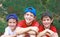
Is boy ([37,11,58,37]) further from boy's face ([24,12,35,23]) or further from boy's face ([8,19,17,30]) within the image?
boy's face ([8,19,17,30])

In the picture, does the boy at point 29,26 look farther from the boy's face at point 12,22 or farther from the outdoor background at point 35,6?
the outdoor background at point 35,6

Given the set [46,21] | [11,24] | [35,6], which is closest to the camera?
[46,21]

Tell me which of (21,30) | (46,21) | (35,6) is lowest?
(21,30)

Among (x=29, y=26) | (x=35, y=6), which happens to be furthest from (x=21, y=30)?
(x=35, y=6)

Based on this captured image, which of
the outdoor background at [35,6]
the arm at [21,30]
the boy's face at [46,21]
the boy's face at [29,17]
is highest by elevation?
the outdoor background at [35,6]

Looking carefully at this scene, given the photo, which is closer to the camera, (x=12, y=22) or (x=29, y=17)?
(x=29, y=17)

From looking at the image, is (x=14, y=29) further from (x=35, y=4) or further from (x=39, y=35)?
(x=35, y=4)

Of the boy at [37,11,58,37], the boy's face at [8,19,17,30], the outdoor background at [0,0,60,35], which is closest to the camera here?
the boy at [37,11,58,37]

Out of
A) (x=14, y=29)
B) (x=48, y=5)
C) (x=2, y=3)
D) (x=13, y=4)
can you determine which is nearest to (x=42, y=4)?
(x=48, y=5)

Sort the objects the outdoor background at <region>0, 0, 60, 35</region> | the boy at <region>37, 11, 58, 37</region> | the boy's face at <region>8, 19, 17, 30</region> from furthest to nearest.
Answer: the outdoor background at <region>0, 0, 60, 35</region> → the boy's face at <region>8, 19, 17, 30</region> → the boy at <region>37, 11, 58, 37</region>

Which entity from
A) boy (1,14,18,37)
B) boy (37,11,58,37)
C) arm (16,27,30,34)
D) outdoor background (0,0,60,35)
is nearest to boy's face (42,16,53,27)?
boy (37,11,58,37)

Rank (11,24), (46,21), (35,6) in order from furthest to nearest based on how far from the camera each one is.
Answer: (35,6), (11,24), (46,21)

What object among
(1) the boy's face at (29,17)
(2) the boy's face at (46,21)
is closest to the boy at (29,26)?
(1) the boy's face at (29,17)

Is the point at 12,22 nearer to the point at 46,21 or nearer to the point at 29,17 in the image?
the point at 29,17
